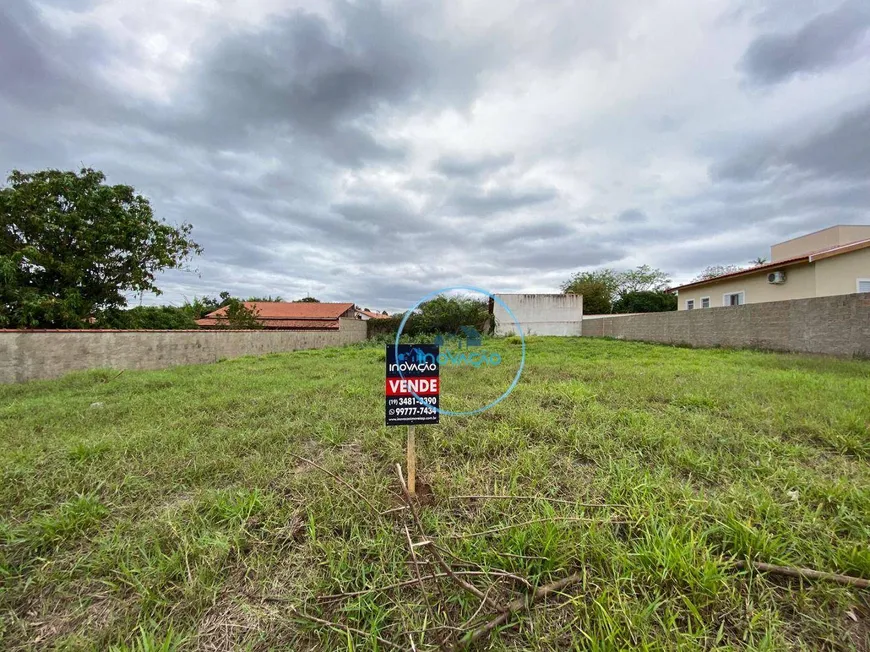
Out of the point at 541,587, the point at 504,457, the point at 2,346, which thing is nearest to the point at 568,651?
the point at 541,587

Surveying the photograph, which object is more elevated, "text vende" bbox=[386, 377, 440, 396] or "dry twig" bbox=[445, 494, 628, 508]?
"text vende" bbox=[386, 377, 440, 396]

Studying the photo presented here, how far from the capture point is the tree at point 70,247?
8.61m

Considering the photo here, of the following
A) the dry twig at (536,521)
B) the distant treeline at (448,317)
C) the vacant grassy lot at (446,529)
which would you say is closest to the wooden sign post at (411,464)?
the vacant grassy lot at (446,529)

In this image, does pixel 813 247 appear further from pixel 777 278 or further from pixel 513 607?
pixel 513 607

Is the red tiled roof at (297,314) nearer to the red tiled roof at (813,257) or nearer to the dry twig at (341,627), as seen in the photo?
the red tiled roof at (813,257)

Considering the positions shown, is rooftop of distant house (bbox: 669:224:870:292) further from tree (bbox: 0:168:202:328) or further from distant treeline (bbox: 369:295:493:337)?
tree (bbox: 0:168:202:328)

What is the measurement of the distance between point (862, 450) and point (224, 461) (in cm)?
405

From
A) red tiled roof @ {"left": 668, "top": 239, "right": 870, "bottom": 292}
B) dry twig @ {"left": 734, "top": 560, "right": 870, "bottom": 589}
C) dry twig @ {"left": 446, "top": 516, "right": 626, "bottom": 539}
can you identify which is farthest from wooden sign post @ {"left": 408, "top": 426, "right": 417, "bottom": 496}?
red tiled roof @ {"left": 668, "top": 239, "right": 870, "bottom": 292}

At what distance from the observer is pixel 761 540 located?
4.42ft

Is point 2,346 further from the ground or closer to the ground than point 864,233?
closer to the ground

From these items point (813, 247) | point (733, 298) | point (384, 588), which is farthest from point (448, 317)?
point (813, 247)

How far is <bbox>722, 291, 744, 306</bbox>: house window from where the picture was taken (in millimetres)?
11977

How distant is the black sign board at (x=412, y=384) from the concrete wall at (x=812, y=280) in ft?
41.1

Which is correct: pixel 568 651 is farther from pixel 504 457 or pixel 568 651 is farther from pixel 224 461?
pixel 224 461
